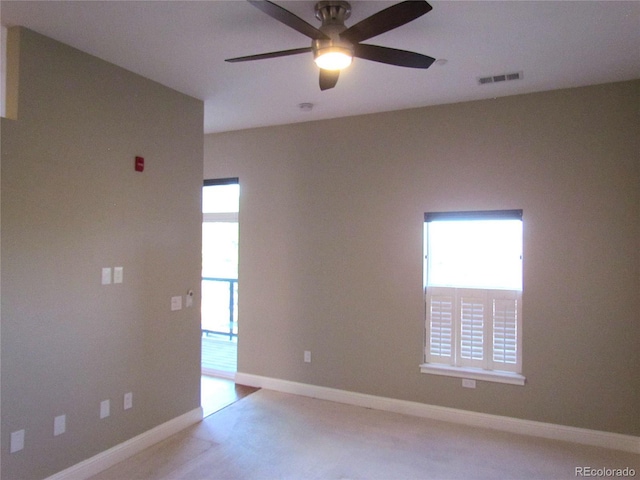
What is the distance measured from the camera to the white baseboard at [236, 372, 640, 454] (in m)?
3.18

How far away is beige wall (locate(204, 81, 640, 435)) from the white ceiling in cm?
35

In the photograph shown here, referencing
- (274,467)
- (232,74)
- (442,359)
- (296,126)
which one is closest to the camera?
(274,467)

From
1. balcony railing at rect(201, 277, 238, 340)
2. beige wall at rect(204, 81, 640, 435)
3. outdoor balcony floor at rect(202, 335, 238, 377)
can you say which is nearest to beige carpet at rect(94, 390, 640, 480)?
beige wall at rect(204, 81, 640, 435)

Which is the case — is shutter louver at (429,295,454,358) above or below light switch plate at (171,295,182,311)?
below

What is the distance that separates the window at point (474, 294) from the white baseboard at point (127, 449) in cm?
202

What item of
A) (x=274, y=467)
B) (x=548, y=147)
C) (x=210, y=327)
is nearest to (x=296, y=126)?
(x=548, y=147)

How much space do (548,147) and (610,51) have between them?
0.83m

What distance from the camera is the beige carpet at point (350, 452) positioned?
2.81 meters

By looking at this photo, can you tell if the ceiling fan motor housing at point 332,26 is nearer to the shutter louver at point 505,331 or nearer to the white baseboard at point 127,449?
the shutter louver at point 505,331

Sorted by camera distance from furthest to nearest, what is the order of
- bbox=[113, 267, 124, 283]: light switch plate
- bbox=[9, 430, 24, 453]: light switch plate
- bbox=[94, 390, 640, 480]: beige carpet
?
bbox=[113, 267, 124, 283]: light switch plate
bbox=[94, 390, 640, 480]: beige carpet
bbox=[9, 430, 24, 453]: light switch plate

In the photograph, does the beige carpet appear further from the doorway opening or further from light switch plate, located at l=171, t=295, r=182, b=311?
the doorway opening

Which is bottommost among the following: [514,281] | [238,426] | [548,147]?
[238,426]

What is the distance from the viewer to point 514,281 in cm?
357

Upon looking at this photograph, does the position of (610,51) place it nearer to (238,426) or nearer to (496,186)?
(496,186)
